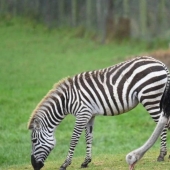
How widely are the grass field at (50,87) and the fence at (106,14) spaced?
0.72m

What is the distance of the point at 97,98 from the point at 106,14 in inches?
913

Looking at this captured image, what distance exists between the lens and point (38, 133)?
9.36m

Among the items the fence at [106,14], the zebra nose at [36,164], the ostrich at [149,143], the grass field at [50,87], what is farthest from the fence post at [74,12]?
the ostrich at [149,143]

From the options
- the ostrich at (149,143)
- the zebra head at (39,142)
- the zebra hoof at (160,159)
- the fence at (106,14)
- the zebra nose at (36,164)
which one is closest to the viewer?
the ostrich at (149,143)

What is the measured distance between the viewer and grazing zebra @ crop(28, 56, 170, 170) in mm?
9156

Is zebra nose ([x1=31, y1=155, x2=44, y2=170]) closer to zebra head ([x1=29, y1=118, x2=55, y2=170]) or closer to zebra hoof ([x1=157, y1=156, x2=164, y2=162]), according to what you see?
zebra head ([x1=29, y1=118, x2=55, y2=170])

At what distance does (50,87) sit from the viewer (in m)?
20.4

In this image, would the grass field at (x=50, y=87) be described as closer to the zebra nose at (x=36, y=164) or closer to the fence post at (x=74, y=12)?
the zebra nose at (x=36, y=164)

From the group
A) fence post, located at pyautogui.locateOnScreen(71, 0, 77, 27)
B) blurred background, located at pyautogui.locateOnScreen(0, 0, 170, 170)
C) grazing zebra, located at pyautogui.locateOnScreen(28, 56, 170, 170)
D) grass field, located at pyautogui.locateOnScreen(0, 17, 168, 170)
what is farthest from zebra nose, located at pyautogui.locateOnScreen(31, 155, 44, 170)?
fence post, located at pyautogui.locateOnScreen(71, 0, 77, 27)

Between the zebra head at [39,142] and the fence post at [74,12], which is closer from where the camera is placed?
the zebra head at [39,142]

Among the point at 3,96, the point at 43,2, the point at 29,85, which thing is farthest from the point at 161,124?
the point at 43,2

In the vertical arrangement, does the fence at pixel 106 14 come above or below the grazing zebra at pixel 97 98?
below

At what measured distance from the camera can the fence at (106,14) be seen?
30.4m

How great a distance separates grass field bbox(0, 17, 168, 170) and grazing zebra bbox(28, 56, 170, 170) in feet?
1.64
